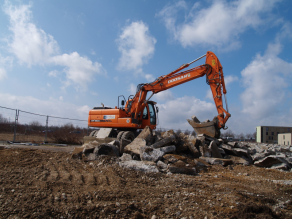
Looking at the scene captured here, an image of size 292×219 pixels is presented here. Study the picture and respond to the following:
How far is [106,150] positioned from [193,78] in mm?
6654

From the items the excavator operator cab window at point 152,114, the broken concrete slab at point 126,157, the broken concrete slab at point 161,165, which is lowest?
the broken concrete slab at point 161,165

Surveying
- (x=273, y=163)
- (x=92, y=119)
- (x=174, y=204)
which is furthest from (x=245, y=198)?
(x=92, y=119)

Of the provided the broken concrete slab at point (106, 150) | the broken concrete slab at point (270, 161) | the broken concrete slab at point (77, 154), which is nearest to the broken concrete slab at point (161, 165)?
the broken concrete slab at point (106, 150)

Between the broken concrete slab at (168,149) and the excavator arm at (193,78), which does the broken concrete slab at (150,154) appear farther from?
the excavator arm at (193,78)

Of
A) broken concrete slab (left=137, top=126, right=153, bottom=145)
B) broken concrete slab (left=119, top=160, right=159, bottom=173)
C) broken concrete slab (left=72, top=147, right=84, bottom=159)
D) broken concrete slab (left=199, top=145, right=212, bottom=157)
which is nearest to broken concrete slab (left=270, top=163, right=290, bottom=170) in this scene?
broken concrete slab (left=199, top=145, right=212, bottom=157)

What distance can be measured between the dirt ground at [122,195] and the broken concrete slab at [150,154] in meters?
1.07

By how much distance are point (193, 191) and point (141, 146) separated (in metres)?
3.28

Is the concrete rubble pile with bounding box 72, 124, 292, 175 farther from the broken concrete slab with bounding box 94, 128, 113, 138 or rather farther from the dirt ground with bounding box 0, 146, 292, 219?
the broken concrete slab with bounding box 94, 128, 113, 138

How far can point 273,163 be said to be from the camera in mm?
7570

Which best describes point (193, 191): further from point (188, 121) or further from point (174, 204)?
point (188, 121)

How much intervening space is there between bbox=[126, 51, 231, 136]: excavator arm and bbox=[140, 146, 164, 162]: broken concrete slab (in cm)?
456

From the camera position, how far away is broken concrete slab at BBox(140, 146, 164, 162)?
637 centimetres

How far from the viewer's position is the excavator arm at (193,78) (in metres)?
10.0

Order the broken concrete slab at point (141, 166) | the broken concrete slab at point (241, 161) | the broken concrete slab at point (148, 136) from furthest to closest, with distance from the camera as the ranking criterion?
the broken concrete slab at point (148, 136) → the broken concrete slab at point (241, 161) → the broken concrete slab at point (141, 166)
